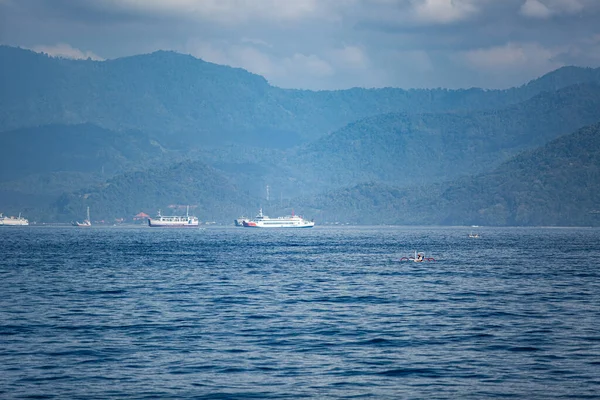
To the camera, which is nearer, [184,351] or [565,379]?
[565,379]

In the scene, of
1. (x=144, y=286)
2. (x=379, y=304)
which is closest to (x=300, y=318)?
(x=379, y=304)

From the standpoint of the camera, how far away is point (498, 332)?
5812cm

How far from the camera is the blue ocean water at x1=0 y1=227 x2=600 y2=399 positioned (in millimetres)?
42906

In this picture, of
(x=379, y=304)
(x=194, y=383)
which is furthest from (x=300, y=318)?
(x=194, y=383)

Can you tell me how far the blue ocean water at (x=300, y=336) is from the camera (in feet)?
141

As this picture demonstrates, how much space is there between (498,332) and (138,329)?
23.8 m

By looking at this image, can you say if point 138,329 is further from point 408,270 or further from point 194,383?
point 408,270

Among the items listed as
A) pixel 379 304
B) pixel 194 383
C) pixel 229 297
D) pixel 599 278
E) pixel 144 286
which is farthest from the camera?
pixel 599 278

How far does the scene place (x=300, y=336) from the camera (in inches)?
2224

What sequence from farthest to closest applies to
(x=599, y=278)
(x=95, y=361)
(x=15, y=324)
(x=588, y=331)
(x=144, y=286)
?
(x=599, y=278) → (x=144, y=286) → (x=15, y=324) → (x=588, y=331) → (x=95, y=361)

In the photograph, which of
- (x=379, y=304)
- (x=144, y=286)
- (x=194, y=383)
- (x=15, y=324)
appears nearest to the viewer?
(x=194, y=383)

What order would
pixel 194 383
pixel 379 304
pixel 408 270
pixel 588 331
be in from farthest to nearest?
pixel 408 270 → pixel 379 304 → pixel 588 331 → pixel 194 383

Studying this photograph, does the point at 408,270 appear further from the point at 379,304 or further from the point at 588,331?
the point at 588,331

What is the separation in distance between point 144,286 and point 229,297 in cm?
1426
